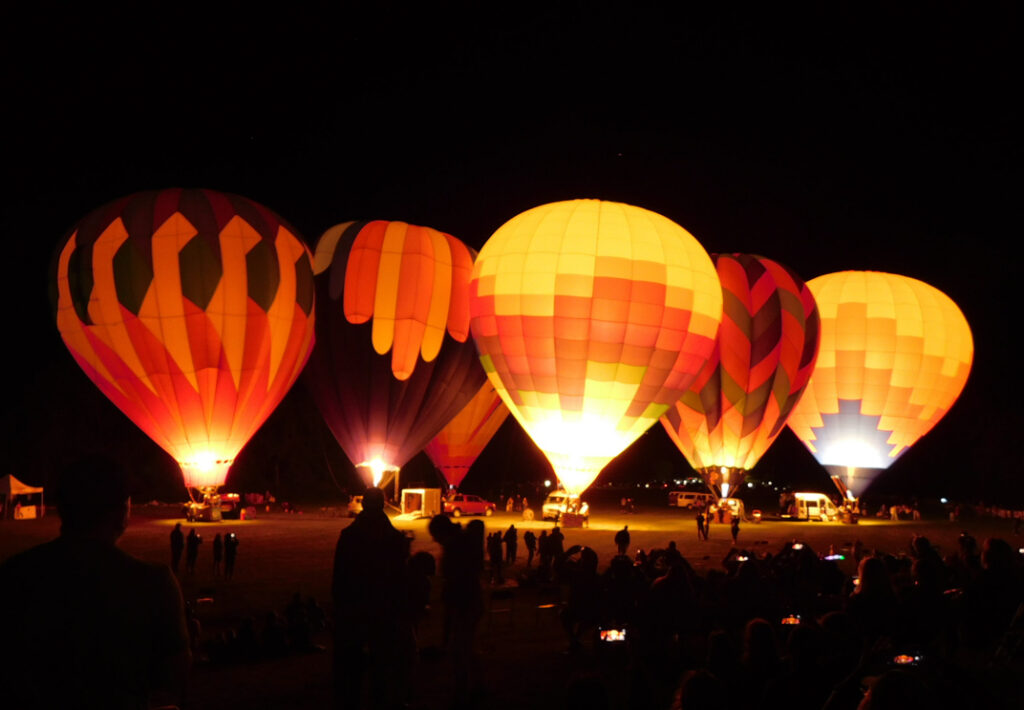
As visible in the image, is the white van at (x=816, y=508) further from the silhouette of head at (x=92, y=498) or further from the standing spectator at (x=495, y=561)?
the silhouette of head at (x=92, y=498)

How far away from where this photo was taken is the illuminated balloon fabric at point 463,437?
25.9m

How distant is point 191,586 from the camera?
34.0 ft

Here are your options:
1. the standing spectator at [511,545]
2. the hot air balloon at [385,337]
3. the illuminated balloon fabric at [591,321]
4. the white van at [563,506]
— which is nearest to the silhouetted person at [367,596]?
the standing spectator at [511,545]

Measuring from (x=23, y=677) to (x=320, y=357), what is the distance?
19.9m

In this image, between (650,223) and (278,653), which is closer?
(278,653)

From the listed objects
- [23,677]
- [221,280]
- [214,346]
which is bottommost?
[23,677]

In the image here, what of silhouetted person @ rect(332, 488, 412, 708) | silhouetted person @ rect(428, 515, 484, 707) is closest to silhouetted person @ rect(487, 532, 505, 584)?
silhouetted person @ rect(428, 515, 484, 707)

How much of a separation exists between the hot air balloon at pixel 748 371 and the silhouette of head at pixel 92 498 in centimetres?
2127

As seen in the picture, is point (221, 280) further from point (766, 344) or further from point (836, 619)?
point (836, 619)

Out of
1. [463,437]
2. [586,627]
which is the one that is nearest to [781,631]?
[586,627]

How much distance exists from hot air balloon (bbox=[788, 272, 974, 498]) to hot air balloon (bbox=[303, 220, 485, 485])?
39.7 ft

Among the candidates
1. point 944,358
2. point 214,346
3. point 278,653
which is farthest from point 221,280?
point 944,358

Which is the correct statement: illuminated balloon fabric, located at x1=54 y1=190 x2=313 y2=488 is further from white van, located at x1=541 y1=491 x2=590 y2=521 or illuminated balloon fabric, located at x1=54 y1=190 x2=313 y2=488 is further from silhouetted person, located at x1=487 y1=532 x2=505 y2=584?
silhouetted person, located at x1=487 y1=532 x2=505 y2=584

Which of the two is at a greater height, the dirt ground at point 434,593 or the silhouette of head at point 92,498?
the silhouette of head at point 92,498
